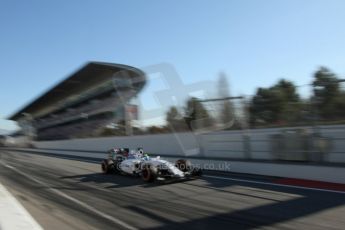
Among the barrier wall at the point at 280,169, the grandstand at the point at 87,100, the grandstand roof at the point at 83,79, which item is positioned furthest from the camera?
the grandstand roof at the point at 83,79

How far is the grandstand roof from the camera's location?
47.3 metres

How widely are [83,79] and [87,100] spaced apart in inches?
202

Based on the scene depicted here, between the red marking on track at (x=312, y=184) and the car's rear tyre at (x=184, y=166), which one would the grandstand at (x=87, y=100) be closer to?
the car's rear tyre at (x=184, y=166)

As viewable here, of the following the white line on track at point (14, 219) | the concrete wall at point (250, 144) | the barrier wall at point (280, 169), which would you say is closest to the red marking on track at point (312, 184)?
the barrier wall at point (280, 169)

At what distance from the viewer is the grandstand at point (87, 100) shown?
42.5 m

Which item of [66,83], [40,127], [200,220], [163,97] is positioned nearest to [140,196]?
[200,220]

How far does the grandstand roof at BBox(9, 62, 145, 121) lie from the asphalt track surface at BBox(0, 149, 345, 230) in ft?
72.4

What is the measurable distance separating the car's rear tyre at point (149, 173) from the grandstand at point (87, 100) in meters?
17.6

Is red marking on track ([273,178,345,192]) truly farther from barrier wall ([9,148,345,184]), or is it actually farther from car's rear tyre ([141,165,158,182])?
car's rear tyre ([141,165,158,182])

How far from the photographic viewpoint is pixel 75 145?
42938 millimetres

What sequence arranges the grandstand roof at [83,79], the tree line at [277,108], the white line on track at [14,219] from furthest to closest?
1. the grandstand roof at [83,79]
2. the tree line at [277,108]
3. the white line on track at [14,219]

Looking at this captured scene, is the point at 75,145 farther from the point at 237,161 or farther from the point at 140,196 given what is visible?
the point at 140,196

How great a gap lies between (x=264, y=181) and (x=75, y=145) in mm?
31633

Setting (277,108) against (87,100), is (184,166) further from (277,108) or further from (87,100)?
(87,100)
